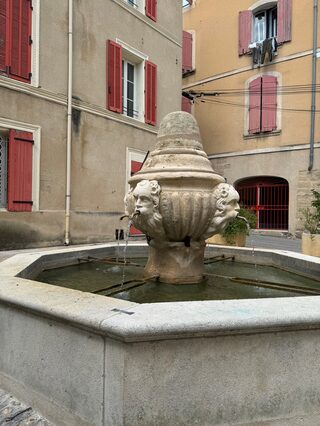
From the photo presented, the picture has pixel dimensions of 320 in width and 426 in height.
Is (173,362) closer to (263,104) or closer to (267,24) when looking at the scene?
(263,104)

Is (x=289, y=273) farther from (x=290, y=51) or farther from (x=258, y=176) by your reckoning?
(x=290, y=51)

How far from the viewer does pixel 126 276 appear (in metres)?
3.58

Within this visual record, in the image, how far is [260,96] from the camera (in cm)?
1400

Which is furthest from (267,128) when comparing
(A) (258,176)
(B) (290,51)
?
(B) (290,51)

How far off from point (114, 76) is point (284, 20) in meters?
7.75

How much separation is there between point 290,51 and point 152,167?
12.6 m

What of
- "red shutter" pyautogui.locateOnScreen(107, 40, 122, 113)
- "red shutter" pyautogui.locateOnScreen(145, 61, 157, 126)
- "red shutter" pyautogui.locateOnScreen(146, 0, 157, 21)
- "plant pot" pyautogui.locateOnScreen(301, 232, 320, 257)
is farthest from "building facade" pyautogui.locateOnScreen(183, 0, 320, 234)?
"red shutter" pyautogui.locateOnScreen(107, 40, 122, 113)

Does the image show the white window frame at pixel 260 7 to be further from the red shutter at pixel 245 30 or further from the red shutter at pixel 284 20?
the red shutter at pixel 284 20

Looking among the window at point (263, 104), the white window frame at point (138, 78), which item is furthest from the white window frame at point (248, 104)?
the white window frame at point (138, 78)

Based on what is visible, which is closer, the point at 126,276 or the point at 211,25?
the point at 126,276

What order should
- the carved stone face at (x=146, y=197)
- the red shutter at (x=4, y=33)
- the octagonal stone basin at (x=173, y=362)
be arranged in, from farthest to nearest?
the red shutter at (x=4, y=33) → the carved stone face at (x=146, y=197) → the octagonal stone basin at (x=173, y=362)

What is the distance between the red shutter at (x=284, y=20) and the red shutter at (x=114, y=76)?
708 centimetres

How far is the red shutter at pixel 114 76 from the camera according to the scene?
945cm

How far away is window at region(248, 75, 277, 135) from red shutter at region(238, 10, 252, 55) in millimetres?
1442
